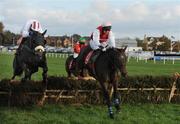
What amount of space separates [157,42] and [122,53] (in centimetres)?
11297

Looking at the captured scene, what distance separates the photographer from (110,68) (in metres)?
12.0

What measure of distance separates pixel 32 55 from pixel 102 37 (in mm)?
2156

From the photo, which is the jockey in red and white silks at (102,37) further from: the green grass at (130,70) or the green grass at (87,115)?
the green grass at (130,70)


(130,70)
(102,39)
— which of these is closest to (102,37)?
(102,39)

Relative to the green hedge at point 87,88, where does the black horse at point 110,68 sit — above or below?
above

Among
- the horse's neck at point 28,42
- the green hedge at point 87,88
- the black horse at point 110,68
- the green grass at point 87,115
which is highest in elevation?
the horse's neck at point 28,42

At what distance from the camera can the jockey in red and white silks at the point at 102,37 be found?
1275 cm

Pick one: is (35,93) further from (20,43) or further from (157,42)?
(157,42)

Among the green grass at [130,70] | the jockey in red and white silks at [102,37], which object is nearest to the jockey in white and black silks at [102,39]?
the jockey in red and white silks at [102,37]

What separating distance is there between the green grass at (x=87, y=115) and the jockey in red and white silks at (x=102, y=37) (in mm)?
1891

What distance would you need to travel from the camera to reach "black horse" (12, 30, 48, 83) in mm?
12875

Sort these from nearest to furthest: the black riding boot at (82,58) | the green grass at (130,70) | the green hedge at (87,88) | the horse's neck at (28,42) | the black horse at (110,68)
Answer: the black horse at (110,68), the green hedge at (87,88), the horse's neck at (28,42), the black riding boot at (82,58), the green grass at (130,70)

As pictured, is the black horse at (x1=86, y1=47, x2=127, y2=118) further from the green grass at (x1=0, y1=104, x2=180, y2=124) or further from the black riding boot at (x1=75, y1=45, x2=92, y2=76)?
the black riding boot at (x1=75, y1=45, x2=92, y2=76)

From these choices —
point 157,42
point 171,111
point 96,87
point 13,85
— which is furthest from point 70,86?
point 157,42
